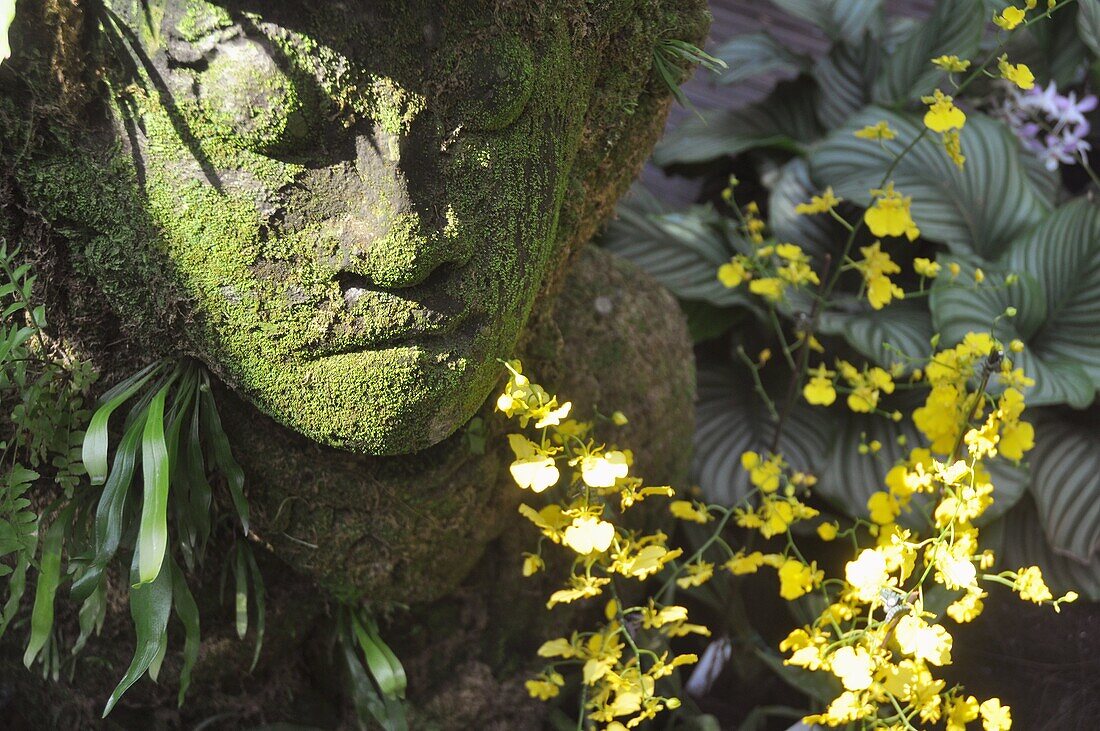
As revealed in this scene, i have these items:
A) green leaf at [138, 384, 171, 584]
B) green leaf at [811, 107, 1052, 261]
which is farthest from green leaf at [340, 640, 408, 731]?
green leaf at [811, 107, 1052, 261]

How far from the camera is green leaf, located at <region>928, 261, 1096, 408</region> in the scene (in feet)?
5.12

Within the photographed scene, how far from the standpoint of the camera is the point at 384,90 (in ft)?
2.55

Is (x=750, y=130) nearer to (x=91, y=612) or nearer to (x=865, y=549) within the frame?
(x=865, y=549)

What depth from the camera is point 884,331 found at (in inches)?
68.7

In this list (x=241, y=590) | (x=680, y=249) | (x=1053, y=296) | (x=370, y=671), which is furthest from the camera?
(x=680, y=249)

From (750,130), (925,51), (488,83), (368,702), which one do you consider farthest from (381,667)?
(925,51)

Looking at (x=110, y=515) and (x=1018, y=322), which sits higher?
(x=110, y=515)

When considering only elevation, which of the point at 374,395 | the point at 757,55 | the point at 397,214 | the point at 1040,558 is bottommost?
the point at 1040,558

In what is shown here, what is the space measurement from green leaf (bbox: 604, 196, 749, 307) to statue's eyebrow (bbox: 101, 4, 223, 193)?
118 cm

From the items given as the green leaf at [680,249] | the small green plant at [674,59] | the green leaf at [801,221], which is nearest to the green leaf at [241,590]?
the small green plant at [674,59]

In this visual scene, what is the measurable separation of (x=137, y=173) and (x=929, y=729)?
137 centimetres

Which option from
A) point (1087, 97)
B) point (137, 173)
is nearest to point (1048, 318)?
point (1087, 97)

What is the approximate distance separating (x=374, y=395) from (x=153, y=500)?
0.23 m

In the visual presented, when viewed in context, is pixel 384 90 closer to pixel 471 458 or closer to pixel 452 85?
pixel 452 85
